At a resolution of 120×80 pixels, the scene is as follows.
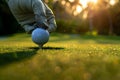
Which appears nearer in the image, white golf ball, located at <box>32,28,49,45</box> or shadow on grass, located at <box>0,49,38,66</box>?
shadow on grass, located at <box>0,49,38,66</box>

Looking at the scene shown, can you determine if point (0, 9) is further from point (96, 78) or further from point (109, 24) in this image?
point (96, 78)

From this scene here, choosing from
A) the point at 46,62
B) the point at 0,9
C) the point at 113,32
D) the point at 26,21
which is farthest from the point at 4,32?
the point at 46,62

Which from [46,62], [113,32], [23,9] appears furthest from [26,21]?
[113,32]

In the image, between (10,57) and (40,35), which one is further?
(40,35)

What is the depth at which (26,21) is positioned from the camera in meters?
12.6

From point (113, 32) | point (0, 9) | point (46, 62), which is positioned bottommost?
point (113, 32)

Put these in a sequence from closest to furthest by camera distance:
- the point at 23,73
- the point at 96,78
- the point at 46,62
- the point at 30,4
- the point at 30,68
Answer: the point at 96,78 < the point at 23,73 < the point at 30,68 < the point at 46,62 < the point at 30,4

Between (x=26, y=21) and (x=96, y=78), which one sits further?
(x=26, y=21)

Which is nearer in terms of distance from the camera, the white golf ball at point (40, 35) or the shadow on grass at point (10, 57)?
the shadow on grass at point (10, 57)

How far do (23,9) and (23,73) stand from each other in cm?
583

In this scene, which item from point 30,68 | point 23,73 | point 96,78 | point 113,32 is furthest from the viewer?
point 113,32

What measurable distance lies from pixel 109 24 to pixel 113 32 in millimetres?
1463

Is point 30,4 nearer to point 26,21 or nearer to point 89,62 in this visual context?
point 26,21

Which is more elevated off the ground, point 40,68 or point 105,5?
point 40,68
